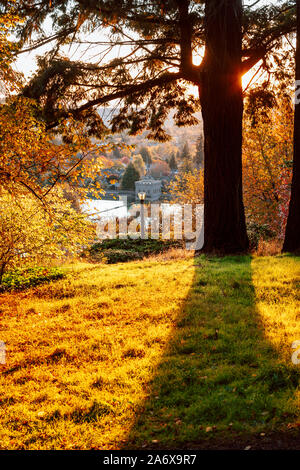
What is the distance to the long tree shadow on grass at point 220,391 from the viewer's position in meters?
2.49

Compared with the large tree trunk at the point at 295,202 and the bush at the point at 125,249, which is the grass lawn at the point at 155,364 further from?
the bush at the point at 125,249

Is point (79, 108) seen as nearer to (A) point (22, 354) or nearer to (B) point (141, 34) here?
(B) point (141, 34)

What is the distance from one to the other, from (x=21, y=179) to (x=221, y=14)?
5.70 metres

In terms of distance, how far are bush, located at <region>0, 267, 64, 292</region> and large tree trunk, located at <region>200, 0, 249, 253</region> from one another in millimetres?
3651

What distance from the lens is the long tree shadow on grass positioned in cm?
249

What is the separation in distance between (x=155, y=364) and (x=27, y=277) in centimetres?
508

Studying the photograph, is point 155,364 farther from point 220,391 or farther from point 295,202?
point 295,202

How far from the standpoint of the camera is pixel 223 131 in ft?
25.6

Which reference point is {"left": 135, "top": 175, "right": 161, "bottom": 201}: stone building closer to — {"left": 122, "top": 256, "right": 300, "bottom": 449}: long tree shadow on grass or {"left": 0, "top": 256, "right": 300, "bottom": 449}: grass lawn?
{"left": 0, "top": 256, "right": 300, "bottom": 449}: grass lawn

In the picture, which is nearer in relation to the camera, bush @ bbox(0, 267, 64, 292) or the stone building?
bush @ bbox(0, 267, 64, 292)

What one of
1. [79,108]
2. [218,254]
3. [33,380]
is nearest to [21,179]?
[33,380]

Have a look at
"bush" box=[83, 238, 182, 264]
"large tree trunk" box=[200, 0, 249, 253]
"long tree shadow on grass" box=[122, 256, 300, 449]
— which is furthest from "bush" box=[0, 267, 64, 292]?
"bush" box=[83, 238, 182, 264]

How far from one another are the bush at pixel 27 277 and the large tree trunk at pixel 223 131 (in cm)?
365

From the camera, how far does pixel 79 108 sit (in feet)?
26.7
